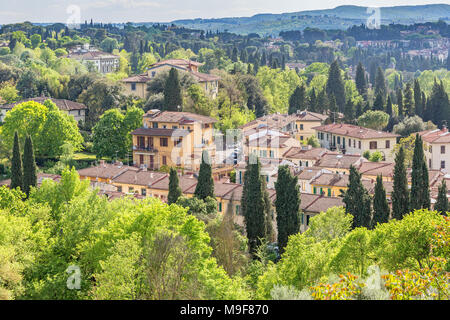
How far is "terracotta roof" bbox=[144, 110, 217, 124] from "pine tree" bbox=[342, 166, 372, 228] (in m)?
17.5

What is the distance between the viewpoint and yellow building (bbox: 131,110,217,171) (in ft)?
145

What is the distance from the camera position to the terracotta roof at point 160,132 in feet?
145

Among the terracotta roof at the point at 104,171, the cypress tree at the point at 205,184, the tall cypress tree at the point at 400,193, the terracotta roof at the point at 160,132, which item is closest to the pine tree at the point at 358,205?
the tall cypress tree at the point at 400,193

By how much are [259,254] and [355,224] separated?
555 centimetres

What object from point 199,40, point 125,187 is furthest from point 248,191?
point 199,40

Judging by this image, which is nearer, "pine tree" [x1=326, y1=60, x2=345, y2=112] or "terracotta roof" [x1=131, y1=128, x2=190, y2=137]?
"terracotta roof" [x1=131, y1=128, x2=190, y2=137]

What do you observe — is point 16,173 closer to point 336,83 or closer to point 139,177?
point 139,177

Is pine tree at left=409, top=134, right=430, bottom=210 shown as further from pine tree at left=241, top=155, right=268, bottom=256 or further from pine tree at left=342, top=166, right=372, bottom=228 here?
pine tree at left=241, top=155, right=268, bottom=256

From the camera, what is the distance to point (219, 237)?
82.5ft

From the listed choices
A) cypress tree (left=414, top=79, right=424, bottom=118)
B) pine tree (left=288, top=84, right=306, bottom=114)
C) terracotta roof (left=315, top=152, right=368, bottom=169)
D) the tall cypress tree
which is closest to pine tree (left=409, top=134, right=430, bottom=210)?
the tall cypress tree

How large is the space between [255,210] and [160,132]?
16798mm

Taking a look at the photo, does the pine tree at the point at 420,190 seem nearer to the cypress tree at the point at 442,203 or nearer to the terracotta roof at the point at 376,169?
the cypress tree at the point at 442,203

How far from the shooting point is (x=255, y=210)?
29438 mm

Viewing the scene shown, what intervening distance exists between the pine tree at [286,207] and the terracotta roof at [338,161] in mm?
11290
